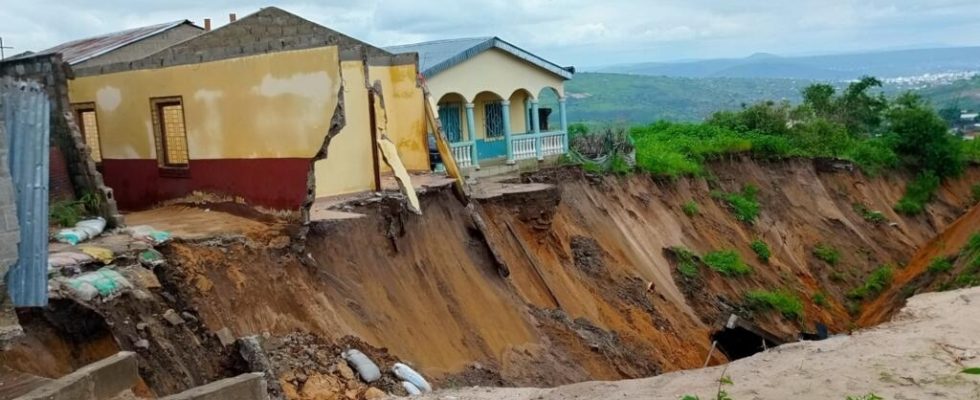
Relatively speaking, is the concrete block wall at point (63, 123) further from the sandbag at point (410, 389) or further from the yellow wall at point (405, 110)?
the yellow wall at point (405, 110)

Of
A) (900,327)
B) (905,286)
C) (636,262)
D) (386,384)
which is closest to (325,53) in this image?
(386,384)

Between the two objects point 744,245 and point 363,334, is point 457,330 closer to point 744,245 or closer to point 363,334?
point 363,334

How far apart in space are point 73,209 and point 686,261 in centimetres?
1519

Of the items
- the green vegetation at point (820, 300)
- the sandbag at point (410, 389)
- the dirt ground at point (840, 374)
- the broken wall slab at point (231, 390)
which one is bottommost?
the green vegetation at point (820, 300)

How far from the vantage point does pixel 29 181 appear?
7.17 meters

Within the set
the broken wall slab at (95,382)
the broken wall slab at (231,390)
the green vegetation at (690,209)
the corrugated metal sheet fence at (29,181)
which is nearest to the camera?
the broken wall slab at (95,382)

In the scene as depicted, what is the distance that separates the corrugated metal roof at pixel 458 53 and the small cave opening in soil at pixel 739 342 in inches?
350

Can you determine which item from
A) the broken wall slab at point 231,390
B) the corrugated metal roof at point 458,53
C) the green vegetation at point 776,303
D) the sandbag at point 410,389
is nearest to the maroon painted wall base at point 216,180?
the sandbag at point 410,389

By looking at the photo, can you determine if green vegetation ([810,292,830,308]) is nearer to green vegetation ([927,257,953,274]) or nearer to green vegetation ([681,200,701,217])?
green vegetation ([927,257,953,274])

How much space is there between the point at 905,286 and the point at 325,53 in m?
15.4

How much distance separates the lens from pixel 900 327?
1085cm

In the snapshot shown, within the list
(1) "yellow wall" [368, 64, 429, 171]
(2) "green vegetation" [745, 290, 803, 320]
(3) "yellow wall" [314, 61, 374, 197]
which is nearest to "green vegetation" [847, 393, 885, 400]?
(3) "yellow wall" [314, 61, 374, 197]

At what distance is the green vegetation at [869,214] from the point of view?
28489mm

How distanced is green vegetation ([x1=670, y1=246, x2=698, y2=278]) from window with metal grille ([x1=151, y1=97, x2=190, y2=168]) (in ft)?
42.0
